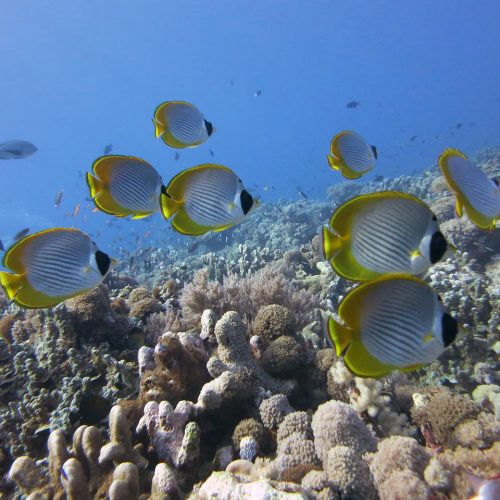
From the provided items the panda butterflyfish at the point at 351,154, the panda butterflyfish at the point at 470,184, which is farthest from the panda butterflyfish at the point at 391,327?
the panda butterflyfish at the point at 351,154

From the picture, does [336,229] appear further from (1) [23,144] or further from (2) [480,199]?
(1) [23,144]

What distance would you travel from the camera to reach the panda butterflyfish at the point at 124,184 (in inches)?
107

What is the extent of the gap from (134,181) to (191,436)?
2168 mm

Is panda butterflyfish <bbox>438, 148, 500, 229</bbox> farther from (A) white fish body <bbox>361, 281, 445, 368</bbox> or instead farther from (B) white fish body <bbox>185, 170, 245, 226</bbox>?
(B) white fish body <bbox>185, 170, 245, 226</bbox>

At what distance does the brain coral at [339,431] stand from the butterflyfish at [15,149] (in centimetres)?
1083

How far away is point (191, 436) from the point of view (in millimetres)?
3012

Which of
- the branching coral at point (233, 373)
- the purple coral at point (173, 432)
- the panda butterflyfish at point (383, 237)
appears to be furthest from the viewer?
the branching coral at point (233, 373)

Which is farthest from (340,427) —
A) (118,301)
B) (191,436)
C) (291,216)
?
(291,216)

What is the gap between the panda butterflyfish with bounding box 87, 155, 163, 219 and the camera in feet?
8.88

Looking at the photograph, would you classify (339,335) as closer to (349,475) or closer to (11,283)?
(349,475)

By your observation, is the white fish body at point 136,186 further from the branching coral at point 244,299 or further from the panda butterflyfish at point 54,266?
the branching coral at point 244,299

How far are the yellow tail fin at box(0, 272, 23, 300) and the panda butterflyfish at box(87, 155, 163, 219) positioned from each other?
0.86m

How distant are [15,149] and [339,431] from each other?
37.7ft

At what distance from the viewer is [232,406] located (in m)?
3.44
